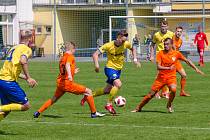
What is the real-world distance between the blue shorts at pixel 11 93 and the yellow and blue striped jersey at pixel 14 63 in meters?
0.10

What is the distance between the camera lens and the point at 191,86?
78.0 ft

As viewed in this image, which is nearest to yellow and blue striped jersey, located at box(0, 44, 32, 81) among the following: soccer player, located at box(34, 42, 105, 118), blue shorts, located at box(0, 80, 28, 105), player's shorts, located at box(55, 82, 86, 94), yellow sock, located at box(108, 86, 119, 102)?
blue shorts, located at box(0, 80, 28, 105)

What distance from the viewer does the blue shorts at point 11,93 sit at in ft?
40.7

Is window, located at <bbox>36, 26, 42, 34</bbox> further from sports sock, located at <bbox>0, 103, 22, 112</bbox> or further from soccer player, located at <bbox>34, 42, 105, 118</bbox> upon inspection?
sports sock, located at <bbox>0, 103, 22, 112</bbox>

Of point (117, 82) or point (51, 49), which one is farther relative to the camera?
point (51, 49)

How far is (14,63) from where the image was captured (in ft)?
40.6

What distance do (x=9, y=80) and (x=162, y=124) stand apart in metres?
3.25

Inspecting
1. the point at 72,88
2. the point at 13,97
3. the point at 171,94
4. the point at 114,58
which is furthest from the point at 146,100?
the point at 13,97

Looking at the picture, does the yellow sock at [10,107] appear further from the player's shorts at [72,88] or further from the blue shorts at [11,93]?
the player's shorts at [72,88]

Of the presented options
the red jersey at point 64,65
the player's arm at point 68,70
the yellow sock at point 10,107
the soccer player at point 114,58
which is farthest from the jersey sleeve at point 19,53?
the soccer player at point 114,58

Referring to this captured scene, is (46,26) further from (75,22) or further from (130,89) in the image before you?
(130,89)

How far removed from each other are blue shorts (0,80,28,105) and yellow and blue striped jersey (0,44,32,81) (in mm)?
102

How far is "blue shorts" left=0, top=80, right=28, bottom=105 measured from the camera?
12.4 m

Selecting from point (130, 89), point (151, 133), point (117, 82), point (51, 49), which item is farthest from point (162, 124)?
point (51, 49)
